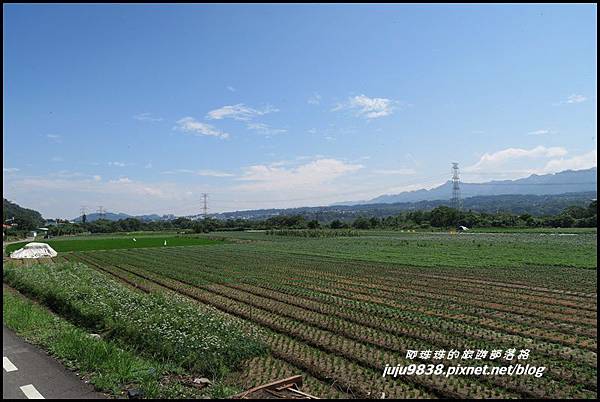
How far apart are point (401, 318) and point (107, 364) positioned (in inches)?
327

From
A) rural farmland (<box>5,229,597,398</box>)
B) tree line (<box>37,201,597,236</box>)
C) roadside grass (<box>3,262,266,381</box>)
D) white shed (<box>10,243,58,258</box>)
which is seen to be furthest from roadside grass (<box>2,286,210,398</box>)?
tree line (<box>37,201,597,236</box>)

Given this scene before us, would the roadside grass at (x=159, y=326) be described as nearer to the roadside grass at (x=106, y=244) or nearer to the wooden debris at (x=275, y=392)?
the wooden debris at (x=275, y=392)

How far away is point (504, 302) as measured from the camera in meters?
15.3

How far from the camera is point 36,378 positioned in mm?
7238

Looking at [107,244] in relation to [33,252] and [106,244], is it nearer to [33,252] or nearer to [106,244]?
[106,244]

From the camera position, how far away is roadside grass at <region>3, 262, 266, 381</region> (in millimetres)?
8805

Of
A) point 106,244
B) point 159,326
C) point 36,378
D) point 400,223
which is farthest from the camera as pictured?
point 400,223

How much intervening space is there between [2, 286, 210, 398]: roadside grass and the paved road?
189 millimetres

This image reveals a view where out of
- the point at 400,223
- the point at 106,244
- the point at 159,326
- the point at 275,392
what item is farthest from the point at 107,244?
the point at 400,223

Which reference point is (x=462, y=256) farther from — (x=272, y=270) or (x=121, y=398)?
(x=121, y=398)

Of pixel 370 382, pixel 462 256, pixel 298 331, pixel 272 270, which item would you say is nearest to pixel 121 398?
pixel 370 382

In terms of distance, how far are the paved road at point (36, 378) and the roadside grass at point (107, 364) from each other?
19cm

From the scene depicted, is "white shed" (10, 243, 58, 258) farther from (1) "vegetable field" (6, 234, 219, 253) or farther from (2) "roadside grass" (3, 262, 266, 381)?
(2) "roadside grass" (3, 262, 266, 381)

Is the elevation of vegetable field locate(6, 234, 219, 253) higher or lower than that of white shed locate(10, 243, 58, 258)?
lower
